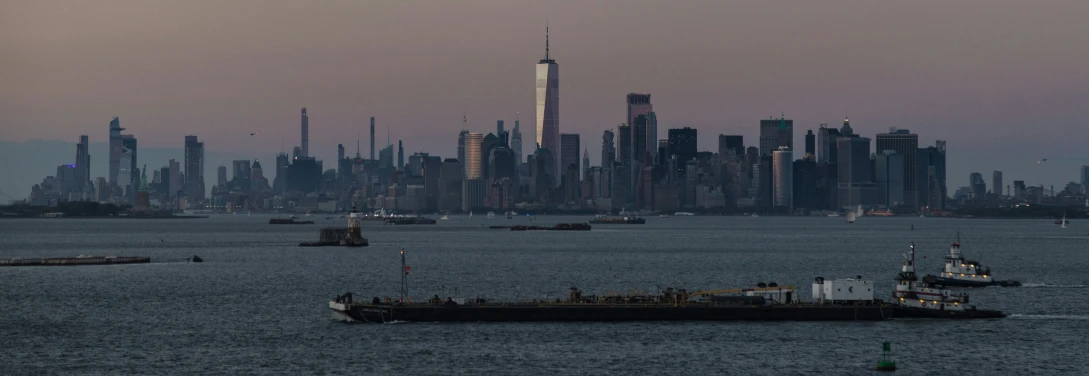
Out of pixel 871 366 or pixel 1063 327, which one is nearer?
pixel 871 366

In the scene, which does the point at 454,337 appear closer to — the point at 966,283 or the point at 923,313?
the point at 923,313

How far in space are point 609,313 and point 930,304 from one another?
2360 cm

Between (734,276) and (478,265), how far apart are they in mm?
36666

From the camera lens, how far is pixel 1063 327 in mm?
89500

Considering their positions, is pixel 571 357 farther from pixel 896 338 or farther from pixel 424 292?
pixel 424 292

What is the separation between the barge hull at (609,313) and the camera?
89.2 meters

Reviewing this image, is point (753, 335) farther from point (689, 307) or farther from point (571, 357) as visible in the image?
point (571, 357)

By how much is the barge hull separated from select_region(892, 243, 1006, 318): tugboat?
71.6 inches

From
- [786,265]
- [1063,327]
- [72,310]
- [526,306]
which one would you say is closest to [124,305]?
[72,310]

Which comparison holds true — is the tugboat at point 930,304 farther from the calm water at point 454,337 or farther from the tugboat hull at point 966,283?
the tugboat hull at point 966,283

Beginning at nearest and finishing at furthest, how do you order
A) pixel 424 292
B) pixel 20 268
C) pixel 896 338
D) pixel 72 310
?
pixel 896 338 < pixel 72 310 < pixel 424 292 < pixel 20 268

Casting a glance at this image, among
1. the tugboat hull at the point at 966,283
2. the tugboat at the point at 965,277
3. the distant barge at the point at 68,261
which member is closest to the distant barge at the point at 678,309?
the tugboat hull at the point at 966,283

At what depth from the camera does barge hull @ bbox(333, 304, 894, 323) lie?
8919 centimetres

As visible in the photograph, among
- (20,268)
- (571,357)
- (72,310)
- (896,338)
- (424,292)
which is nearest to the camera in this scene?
(571,357)
